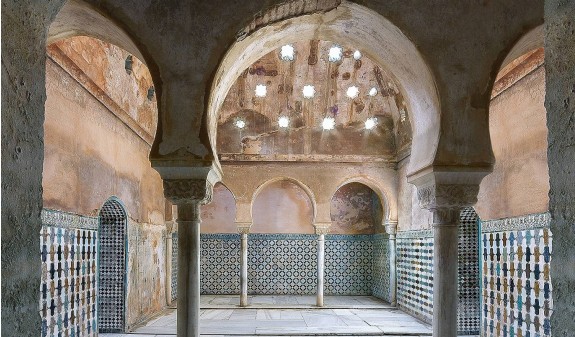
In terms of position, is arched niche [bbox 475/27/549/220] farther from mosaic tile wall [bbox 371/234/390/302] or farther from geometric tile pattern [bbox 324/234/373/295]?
geometric tile pattern [bbox 324/234/373/295]

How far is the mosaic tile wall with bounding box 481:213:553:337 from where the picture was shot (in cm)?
643

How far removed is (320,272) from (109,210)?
20.1 ft

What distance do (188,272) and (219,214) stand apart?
1157 centimetres

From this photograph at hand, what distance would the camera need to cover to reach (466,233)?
9688 mm

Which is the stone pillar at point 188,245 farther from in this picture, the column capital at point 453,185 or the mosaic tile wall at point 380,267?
the mosaic tile wall at point 380,267

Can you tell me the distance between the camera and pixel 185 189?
509 centimetres

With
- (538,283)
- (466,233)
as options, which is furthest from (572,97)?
(466,233)

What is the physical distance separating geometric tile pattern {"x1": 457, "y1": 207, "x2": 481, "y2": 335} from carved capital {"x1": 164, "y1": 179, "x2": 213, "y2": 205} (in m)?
5.82

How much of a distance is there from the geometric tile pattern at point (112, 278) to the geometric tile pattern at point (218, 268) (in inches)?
262

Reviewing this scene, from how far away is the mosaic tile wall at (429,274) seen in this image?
9.57 meters

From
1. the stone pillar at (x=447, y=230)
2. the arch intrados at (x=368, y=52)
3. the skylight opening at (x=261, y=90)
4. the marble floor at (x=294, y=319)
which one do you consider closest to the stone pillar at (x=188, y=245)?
the arch intrados at (x=368, y=52)

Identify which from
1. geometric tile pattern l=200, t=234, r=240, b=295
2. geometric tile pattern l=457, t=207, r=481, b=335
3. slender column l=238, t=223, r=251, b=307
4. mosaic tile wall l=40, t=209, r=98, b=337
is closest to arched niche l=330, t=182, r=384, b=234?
geometric tile pattern l=200, t=234, r=240, b=295

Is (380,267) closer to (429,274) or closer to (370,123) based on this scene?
(370,123)

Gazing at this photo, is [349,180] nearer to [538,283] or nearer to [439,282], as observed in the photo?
[538,283]
